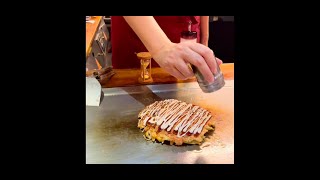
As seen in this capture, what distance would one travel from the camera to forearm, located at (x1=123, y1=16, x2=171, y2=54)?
1.31 m

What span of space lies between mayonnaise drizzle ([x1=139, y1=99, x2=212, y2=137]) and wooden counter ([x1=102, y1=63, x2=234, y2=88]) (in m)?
0.25

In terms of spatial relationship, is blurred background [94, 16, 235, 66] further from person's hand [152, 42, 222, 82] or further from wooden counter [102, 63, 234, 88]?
person's hand [152, 42, 222, 82]

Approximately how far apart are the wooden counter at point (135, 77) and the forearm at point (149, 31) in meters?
0.69

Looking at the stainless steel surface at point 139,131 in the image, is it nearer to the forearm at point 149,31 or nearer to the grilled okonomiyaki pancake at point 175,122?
the grilled okonomiyaki pancake at point 175,122

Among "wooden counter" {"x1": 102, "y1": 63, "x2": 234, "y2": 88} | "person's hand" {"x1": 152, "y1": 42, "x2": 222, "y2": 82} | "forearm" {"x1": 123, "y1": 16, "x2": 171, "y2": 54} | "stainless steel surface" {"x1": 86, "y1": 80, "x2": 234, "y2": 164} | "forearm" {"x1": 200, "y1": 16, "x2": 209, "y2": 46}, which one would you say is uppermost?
"forearm" {"x1": 200, "y1": 16, "x2": 209, "y2": 46}

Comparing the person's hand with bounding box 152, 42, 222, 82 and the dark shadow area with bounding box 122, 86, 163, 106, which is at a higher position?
the person's hand with bounding box 152, 42, 222, 82

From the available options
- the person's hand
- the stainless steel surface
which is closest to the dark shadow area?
the stainless steel surface

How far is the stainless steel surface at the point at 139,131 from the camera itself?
1.44 metres

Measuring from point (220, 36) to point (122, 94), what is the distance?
5.21ft

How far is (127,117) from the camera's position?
1713 mm

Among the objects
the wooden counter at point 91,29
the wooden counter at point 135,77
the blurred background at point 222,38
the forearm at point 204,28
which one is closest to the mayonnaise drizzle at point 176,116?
the wooden counter at point 135,77

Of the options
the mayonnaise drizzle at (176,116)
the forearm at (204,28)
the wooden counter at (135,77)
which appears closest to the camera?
the mayonnaise drizzle at (176,116)

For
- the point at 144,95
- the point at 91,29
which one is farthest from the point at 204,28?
the point at 91,29

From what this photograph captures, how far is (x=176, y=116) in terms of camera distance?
167cm
